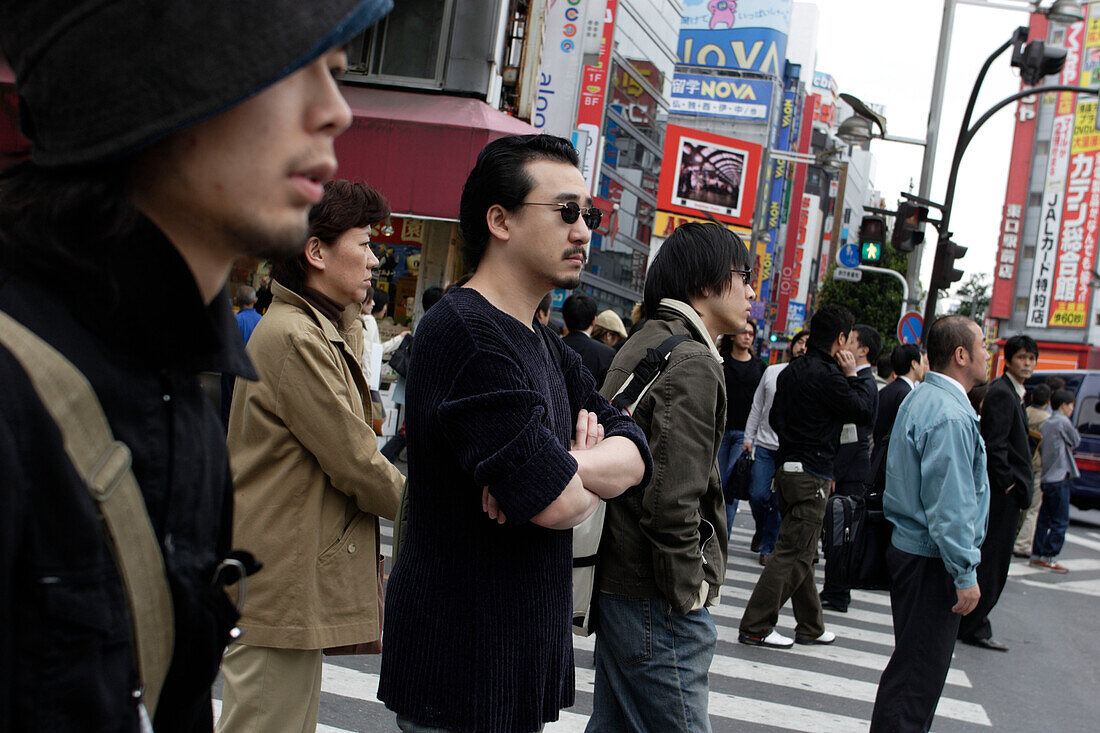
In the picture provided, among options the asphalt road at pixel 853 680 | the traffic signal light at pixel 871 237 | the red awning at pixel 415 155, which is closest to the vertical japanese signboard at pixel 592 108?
the traffic signal light at pixel 871 237

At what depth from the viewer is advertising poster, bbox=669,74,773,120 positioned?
57.3m

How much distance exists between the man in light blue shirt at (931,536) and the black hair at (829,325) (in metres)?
2.59

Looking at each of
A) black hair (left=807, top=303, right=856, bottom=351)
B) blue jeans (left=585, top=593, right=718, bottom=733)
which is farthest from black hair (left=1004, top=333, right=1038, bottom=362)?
blue jeans (left=585, top=593, right=718, bottom=733)

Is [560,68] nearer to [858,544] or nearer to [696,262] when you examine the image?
[858,544]

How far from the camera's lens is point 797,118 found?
72.4 m

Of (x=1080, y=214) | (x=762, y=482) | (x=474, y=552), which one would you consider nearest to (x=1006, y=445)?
(x=762, y=482)

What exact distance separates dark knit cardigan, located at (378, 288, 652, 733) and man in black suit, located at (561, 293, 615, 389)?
5.95 metres

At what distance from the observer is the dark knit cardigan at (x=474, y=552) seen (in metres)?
2.00

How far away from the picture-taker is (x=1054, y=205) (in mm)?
40406

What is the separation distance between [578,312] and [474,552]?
6.59m

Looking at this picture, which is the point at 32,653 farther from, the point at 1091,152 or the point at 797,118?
the point at 797,118

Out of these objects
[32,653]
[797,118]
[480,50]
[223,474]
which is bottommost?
[32,653]

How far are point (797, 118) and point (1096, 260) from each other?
36.9 metres

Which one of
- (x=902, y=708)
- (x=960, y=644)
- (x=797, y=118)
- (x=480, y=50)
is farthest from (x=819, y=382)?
(x=797, y=118)
